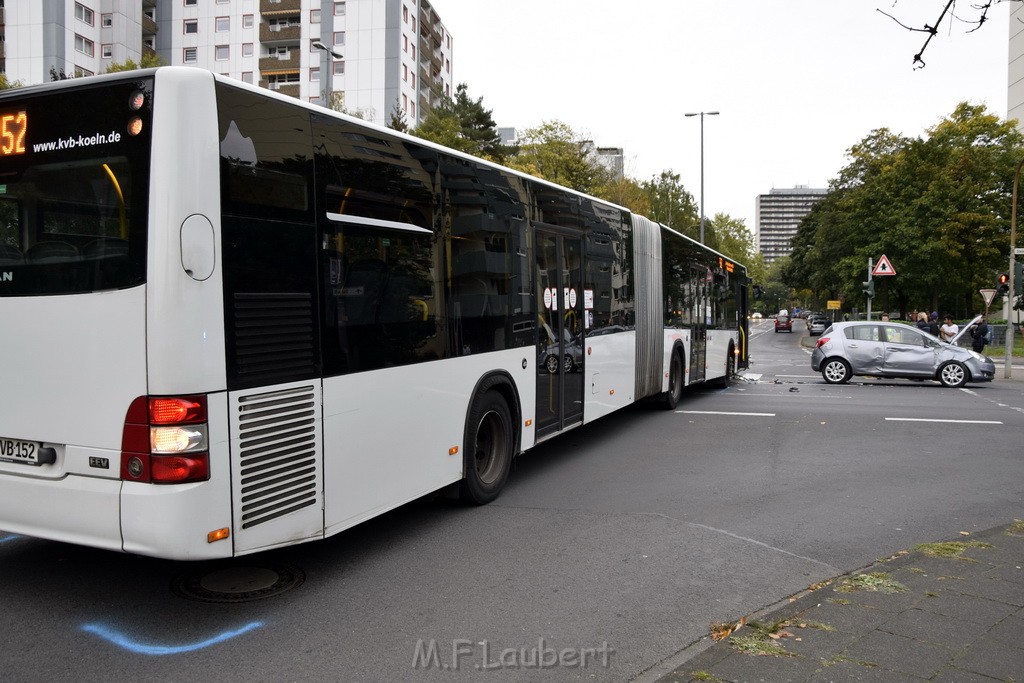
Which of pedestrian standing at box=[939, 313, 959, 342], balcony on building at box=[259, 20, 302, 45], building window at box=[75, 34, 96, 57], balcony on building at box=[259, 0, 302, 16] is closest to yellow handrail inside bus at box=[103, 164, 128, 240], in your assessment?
pedestrian standing at box=[939, 313, 959, 342]

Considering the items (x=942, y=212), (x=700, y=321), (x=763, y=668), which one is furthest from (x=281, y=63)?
(x=763, y=668)

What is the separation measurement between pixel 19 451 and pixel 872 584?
4.87 meters

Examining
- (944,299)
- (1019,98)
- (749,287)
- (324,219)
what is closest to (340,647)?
(324,219)

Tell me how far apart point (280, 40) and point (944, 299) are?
1965 inches

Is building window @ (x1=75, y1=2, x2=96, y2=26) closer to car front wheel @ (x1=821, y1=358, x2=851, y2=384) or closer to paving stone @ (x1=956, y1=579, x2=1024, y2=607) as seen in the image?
car front wheel @ (x1=821, y1=358, x2=851, y2=384)

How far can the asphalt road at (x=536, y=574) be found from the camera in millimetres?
3941

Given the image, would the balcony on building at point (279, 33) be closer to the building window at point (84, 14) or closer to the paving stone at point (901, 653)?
the building window at point (84, 14)

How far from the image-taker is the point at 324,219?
479cm

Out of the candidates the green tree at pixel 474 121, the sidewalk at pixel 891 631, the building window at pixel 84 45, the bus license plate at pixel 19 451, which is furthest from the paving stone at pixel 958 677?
the building window at pixel 84 45

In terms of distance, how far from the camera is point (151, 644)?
4070 mm

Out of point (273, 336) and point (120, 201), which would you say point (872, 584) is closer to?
point (273, 336)

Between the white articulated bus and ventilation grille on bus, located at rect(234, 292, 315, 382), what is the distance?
0.01 meters

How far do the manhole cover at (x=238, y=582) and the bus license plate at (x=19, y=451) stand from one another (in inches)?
43.5

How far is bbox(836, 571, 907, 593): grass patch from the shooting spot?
471cm
